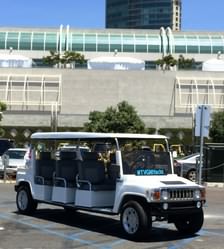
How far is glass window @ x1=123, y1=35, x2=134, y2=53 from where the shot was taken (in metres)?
105

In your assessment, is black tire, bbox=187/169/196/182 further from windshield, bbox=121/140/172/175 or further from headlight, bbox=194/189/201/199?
headlight, bbox=194/189/201/199

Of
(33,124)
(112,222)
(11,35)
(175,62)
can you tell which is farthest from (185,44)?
(112,222)

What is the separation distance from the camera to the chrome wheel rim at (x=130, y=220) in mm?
10828

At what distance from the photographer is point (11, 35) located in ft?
352

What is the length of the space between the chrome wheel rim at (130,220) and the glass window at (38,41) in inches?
3758

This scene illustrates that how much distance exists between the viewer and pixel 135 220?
1085 centimetres

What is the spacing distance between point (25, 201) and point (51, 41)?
93.4 meters

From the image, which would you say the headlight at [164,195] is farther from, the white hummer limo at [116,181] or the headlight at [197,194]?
the headlight at [197,194]

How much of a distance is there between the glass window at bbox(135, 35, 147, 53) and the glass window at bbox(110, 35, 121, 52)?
119 inches

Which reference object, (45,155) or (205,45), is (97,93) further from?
(45,155)

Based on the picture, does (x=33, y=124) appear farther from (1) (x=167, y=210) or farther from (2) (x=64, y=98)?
(1) (x=167, y=210)

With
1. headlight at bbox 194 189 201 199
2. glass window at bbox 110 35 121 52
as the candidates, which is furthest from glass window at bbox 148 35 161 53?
headlight at bbox 194 189 201 199

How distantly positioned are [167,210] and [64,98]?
72788 millimetres

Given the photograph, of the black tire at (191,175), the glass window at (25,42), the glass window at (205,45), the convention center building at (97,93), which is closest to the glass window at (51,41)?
the glass window at (25,42)
